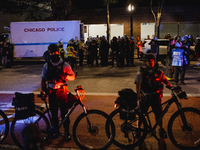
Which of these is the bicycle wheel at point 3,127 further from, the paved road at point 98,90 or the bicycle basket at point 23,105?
the bicycle basket at point 23,105

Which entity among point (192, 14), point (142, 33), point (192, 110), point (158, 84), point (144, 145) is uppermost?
point (192, 14)

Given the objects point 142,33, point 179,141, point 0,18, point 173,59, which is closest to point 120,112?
point 179,141

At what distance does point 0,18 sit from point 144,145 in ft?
110

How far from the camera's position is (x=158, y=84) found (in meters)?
4.64

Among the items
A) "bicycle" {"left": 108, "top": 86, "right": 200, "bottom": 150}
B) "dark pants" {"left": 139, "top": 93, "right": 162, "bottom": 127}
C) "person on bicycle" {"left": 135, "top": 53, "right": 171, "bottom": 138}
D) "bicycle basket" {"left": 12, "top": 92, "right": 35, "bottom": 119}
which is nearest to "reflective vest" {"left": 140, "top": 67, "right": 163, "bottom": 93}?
"person on bicycle" {"left": 135, "top": 53, "right": 171, "bottom": 138}

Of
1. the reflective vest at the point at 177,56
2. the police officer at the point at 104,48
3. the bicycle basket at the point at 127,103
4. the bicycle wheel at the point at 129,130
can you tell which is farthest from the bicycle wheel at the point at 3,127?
the police officer at the point at 104,48

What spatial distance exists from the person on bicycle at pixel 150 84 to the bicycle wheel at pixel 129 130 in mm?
349

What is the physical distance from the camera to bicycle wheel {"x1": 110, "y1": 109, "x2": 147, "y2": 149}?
175 inches

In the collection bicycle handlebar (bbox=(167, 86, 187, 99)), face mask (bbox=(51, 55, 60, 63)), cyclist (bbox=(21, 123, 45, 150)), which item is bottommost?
bicycle handlebar (bbox=(167, 86, 187, 99))

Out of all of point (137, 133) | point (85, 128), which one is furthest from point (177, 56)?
point (85, 128)

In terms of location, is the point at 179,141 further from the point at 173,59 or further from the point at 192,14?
the point at 192,14

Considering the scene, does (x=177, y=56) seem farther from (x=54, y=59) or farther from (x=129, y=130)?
(x=54, y=59)

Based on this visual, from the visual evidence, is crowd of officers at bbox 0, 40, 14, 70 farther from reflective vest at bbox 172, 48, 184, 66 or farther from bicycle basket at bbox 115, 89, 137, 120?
bicycle basket at bbox 115, 89, 137, 120

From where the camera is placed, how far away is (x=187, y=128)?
4.40 metres
